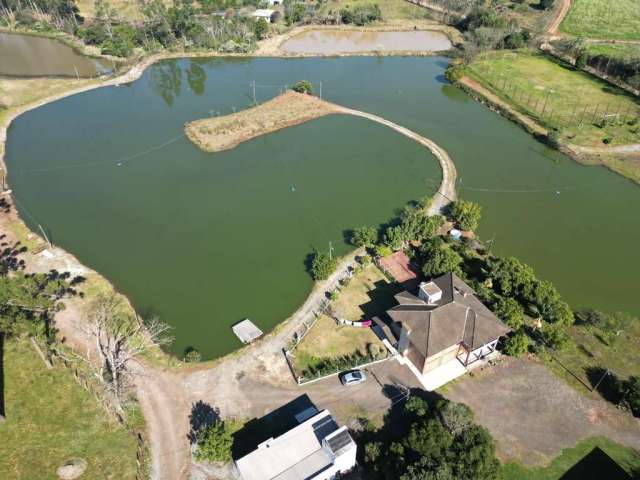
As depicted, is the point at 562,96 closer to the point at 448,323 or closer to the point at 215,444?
the point at 448,323

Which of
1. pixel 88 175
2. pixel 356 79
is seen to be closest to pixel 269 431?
pixel 88 175

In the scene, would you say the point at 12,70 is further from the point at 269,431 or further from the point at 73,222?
the point at 269,431

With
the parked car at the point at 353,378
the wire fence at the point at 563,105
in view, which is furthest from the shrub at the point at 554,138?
the parked car at the point at 353,378

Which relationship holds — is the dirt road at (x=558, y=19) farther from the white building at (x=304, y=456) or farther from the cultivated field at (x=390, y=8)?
the white building at (x=304, y=456)

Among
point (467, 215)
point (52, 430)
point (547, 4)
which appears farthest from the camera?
point (547, 4)

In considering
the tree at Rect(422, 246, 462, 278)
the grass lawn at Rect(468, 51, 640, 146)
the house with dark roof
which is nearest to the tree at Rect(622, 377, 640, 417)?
the house with dark roof

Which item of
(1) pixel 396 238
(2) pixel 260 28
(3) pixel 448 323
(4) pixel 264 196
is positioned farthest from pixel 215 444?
(2) pixel 260 28
